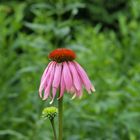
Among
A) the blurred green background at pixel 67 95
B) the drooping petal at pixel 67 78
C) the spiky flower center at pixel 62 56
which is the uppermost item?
the blurred green background at pixel 67 95

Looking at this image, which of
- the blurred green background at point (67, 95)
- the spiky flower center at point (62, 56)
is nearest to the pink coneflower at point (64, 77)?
the spiky flower center at point (62, 56)

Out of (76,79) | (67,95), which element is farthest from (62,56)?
(67,95)

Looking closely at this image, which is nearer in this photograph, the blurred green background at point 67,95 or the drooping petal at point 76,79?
the drooping petal at point 76,79

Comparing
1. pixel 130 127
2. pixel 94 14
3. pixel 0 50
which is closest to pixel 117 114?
pixel 130 127

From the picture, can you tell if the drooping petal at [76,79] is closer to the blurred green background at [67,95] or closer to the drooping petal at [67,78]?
the drooping petal at [67,78]

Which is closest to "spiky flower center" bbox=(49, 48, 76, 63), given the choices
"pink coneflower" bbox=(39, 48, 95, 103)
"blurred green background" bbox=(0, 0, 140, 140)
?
"pink coneflower" bbox=(39, 48, 95, 103)

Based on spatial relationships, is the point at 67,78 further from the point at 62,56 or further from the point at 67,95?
the point at 67,95

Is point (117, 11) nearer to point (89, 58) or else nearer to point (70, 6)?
point (89, 58)

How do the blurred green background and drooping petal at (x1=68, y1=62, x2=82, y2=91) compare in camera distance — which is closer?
drooping petal at (x1=68, y1=62, x2=82, y2=91)

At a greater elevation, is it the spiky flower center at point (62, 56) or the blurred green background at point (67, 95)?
the blurred green background at point (67, 95)

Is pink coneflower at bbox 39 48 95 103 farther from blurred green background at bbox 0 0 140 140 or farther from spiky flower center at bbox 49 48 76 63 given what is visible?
blurred green background at bbox 0 0 140 140
